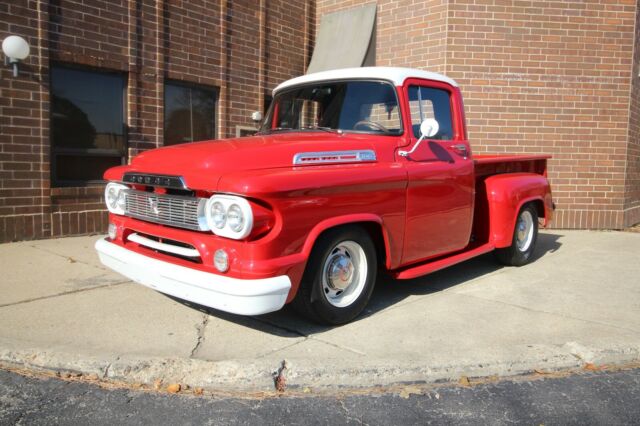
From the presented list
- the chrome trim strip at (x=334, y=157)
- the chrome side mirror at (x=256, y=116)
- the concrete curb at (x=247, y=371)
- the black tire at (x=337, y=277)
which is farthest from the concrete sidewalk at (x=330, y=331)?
the chrome side mirror at (x=256, y=116)

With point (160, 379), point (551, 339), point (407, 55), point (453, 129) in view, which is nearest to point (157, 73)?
point (407, 55)

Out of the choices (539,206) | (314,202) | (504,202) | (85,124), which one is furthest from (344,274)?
(85,124)

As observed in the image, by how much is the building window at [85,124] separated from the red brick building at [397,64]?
0.05 ft

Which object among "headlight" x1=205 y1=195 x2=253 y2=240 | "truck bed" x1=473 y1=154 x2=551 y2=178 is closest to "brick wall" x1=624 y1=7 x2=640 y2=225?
"truck bed" x1=473 y1=154 x2=551 y2=178

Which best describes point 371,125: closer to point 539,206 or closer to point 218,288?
point 218,288

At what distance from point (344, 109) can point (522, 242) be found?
3.09m

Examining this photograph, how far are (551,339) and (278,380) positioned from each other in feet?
6.83

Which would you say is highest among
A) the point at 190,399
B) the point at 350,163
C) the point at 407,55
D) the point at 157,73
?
the point at 407,55

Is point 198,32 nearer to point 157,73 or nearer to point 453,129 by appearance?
point 157,73

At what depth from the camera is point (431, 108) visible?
5023 mm

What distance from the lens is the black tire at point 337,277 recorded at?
3805 mm

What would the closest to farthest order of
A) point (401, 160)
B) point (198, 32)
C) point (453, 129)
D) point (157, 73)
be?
point (401, 160) → point (453, 129) → point (157, 73) → point (198, 32)

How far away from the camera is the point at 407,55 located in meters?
9.70

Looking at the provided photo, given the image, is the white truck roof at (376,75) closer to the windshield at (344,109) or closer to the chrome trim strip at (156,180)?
the windshield at (344,109)
